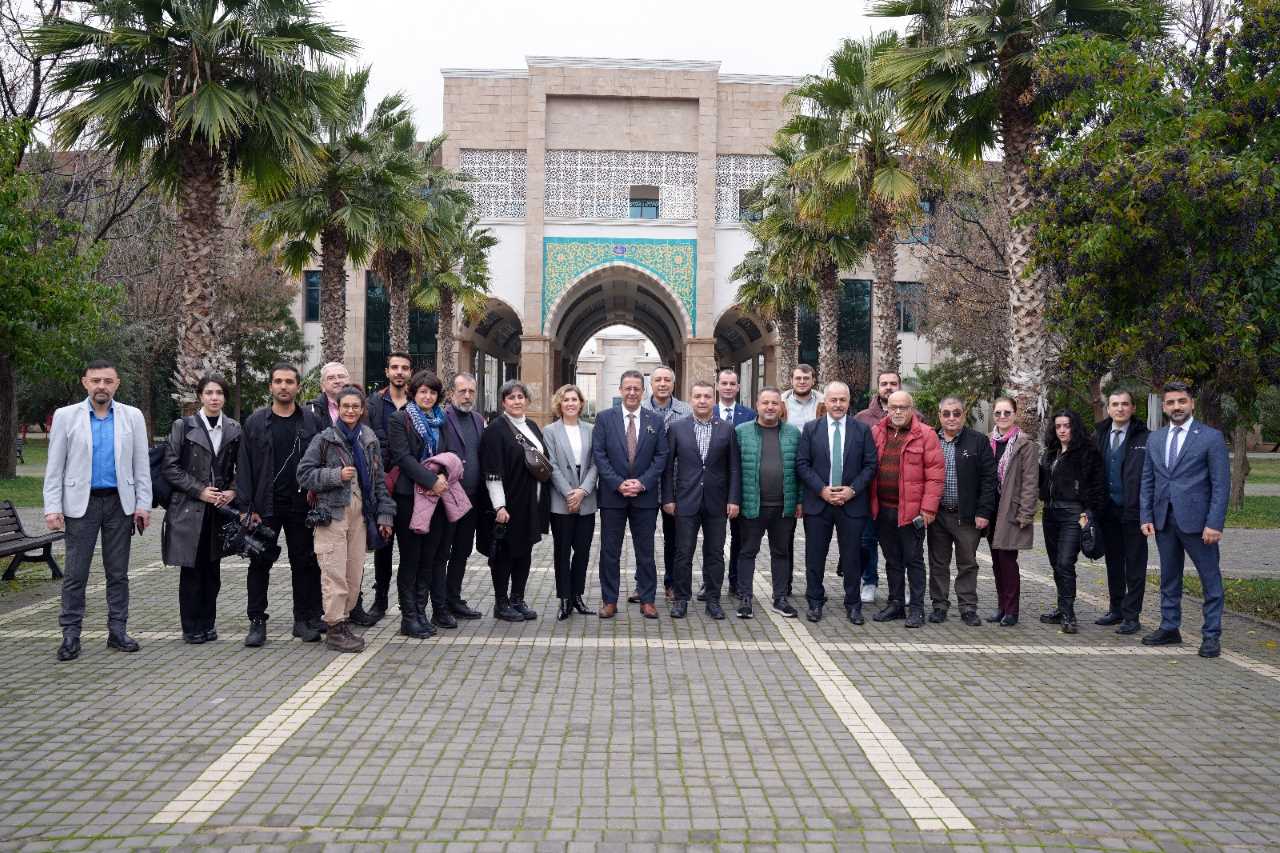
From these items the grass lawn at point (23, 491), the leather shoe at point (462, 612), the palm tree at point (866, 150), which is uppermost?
the palm tree at point (866, 150)

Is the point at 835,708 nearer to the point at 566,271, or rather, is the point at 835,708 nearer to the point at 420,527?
the point at 420,527

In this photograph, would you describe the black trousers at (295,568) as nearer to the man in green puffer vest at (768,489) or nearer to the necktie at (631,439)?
the necktie at (631,439)

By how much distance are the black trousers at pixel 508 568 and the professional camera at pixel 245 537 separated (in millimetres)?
1625

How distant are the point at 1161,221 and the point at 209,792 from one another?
769 cm

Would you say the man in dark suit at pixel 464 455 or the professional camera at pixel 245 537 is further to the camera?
the man in dark suit at pixel 464 455

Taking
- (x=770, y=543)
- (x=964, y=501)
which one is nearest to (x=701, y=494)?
(x=770, y=543)

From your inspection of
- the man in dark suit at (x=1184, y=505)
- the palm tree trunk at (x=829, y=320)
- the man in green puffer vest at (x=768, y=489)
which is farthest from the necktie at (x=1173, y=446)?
the palm tree trunk at (x=829, y=320)

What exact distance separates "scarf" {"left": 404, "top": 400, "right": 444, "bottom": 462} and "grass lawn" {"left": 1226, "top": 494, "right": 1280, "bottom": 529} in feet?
44.8

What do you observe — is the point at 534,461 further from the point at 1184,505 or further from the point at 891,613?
the point at 1184,505

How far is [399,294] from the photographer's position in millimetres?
23672

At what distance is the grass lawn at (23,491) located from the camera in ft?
58.0

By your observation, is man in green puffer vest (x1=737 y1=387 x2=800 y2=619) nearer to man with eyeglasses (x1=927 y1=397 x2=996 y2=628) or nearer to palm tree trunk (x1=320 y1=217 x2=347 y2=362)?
man with eyeglasses (x1=927 y1=397 x2=996 y2=628)

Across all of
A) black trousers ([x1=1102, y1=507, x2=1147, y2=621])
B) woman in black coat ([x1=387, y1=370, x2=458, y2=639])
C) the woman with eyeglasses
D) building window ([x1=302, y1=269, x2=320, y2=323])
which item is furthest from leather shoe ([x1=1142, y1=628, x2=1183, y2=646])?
building window ([x1=302, y1=269, x2=320, y2=323])

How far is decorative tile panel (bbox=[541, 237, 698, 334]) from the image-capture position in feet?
121
